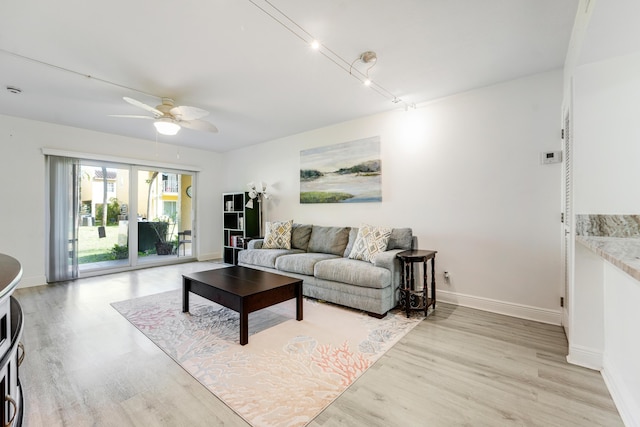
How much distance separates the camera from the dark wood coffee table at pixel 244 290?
2406mm

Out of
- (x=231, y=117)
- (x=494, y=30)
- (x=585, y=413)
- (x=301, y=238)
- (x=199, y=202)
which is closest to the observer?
(x=585, y=413)

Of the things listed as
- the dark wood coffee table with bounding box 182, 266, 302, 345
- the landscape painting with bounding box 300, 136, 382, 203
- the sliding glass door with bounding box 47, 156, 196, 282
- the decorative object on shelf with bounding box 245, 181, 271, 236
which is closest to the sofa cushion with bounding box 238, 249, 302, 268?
the dark wood coffee table with bounding box 182, 266, 302, 345

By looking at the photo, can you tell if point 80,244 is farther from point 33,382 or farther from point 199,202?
point 33,382

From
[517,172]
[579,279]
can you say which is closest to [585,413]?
[579,279]

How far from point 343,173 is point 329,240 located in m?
1.09

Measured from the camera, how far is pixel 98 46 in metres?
2.37

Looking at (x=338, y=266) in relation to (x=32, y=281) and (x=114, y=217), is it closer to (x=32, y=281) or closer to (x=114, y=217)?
(x=114, y=217)

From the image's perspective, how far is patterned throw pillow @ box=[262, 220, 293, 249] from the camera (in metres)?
4.55

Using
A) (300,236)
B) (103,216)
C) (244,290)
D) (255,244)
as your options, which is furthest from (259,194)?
(244,290)

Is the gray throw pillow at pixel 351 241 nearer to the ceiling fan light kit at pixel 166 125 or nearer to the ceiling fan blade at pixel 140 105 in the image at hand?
the ceiling fan light kit at pixel 166 125

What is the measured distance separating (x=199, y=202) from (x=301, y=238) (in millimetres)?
3116

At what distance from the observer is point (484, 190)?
3143 millimetres

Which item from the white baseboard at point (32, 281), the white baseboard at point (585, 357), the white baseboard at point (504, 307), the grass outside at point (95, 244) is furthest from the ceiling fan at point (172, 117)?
the white baseboard at point (585, 357)

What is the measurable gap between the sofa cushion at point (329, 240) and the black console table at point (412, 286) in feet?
3.43
